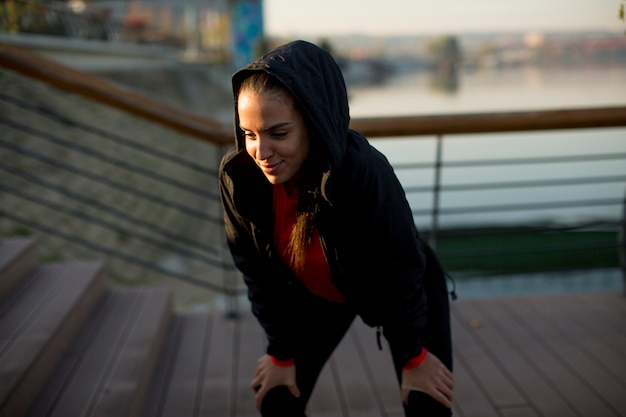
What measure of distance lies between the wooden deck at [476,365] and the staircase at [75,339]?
13 cm

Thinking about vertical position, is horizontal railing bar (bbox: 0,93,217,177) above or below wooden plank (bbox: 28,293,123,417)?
above

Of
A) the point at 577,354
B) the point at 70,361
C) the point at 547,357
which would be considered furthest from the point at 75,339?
the point at 577,354

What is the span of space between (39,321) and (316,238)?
58.6 inches

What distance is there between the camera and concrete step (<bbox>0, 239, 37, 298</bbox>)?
251 centimetres

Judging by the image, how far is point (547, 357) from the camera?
2.57m

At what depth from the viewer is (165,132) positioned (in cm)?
1680

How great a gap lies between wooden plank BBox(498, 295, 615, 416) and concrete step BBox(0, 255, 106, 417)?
6.98ft

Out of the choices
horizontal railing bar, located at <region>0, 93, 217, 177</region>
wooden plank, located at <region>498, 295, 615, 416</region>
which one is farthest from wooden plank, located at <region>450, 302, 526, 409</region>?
horizontal railing bar, located at <region>0, 93, 217, 177</region>

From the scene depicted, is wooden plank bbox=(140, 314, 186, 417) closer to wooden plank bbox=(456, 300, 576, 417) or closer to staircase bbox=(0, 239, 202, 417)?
staircase bbox=(0, 239, 202, 417)

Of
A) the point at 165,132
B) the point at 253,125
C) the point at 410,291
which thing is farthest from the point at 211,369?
the point at 165,132

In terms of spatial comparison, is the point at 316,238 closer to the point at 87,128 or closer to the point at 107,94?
the point at 107,94

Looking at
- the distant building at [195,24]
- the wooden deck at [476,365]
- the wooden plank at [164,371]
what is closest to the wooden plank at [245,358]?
the wooden deck at [476,365]

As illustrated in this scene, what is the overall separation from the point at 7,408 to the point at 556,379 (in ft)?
7.20

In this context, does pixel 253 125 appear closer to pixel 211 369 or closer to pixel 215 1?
pixel 211 369
